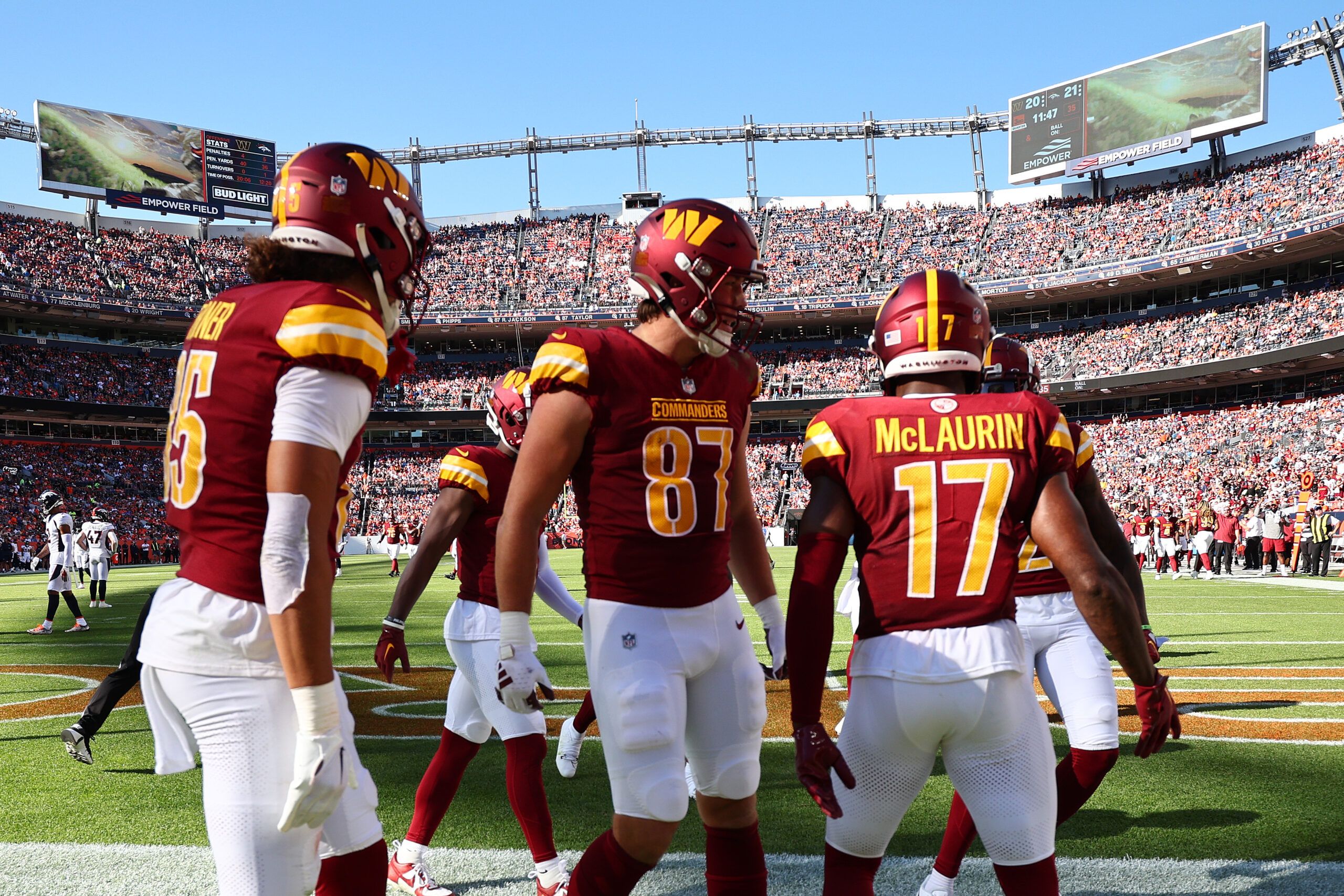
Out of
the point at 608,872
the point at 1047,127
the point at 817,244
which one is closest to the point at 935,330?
the point at 608,872

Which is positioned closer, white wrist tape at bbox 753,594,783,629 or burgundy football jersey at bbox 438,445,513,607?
white wrist tape at bbox 753,594,783,629

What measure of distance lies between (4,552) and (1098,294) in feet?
156

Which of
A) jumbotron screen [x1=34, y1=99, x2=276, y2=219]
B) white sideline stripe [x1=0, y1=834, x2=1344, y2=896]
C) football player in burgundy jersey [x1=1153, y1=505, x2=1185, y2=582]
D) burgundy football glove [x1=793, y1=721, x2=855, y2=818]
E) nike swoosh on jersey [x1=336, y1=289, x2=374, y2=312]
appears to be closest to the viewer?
nike swoosh on jersey [x1=336, y1=289, x2=374, y2=312]

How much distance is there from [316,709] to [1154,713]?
7.92 ft

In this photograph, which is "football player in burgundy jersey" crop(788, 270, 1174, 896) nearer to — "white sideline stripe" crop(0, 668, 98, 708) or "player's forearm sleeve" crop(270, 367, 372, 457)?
"player's forearm sleeve" crop(270, 367, 372, 457)

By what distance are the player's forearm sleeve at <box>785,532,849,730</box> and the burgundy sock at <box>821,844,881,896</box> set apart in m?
0.38

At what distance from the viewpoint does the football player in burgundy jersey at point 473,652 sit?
160 inches

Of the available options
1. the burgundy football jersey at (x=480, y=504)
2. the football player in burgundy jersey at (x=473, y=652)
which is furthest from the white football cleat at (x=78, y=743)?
the burgundy football jersey at (x=480, y=504)

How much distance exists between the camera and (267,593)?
2082 mm

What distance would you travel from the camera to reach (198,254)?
54094 millimetres

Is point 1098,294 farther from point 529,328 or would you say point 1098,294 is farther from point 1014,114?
point 529,328

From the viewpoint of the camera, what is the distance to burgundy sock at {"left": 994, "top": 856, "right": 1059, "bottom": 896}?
262cm

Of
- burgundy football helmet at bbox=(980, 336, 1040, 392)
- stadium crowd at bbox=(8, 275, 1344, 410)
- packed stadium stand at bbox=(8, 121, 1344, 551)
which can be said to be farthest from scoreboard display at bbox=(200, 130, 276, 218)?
burgundy football helmet at bbox=(980, 336, 1040, 392)

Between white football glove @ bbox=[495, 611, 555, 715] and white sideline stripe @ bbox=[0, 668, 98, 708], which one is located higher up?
white football glove @ bbox=[495, 611, 555, 715]
